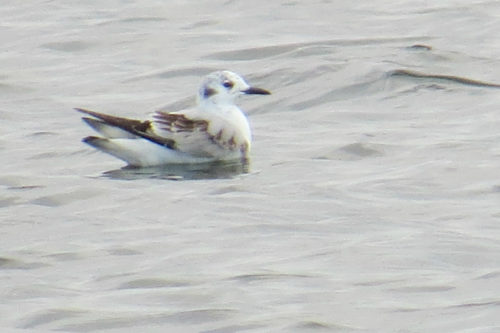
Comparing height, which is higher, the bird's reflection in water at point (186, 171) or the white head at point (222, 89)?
the white head at point (222, 89)

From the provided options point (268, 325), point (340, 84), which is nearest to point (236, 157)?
point (340, 84)

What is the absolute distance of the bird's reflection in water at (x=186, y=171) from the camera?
13.5 metres

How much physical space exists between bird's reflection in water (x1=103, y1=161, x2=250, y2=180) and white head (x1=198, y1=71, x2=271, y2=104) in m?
0.70

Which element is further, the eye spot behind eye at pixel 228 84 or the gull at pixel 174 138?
the eye spot behind eye at pixel 228 84

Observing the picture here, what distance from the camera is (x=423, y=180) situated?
12.5m

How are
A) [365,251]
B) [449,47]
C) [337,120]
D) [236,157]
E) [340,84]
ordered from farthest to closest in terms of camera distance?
[449,47]
[340,84]
[337,120]
[236,157]
[365,251]

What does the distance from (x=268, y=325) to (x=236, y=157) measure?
5312 mm

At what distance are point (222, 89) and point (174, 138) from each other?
0.80m

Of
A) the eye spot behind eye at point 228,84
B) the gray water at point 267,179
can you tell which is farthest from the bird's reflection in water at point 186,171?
the eye spot behind eye at point 228,84

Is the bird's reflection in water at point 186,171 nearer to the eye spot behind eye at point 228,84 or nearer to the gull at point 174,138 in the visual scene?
the gull at point 174,138

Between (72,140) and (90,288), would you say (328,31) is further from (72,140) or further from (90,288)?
(90,288)

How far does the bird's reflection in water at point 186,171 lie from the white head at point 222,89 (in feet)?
2.30

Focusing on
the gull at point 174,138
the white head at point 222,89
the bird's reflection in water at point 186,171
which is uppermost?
the white head at point 222,89

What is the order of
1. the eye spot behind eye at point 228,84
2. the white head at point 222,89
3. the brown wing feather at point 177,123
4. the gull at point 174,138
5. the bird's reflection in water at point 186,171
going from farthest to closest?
the eye spot behind eye at point 228,84 → the white head at point 222,89 → the brown wing feather at point 177,123 → the gull at point 174,138 → the bird's reflection in water at point 186,171
